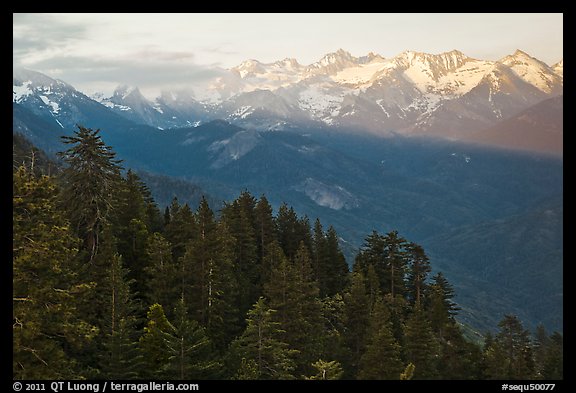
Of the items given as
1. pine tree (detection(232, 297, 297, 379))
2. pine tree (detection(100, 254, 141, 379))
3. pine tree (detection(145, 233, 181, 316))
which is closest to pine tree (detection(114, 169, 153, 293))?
pine tree (detection(145, 233, 181, 316))

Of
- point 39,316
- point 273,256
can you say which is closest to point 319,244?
point 273,256

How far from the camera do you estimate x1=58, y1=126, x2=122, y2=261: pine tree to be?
44000 mm

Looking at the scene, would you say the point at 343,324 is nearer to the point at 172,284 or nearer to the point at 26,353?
the point at 172,284

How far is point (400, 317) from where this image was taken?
2530 inches

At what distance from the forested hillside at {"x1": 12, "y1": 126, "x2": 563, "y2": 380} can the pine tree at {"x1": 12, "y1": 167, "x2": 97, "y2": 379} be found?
0.06 m

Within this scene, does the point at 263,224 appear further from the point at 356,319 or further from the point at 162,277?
the point at 162,277

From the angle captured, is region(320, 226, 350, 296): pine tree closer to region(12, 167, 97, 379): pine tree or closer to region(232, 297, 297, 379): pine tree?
region(232, 297, 297, 379): pine tree

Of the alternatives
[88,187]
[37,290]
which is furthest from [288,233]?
[37,290]

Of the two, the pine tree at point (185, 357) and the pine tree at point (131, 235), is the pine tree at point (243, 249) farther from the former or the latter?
the pine tree at point (185, 357)

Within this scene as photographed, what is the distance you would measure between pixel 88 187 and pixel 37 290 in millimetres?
21019

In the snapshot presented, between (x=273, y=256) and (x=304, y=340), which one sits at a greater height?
(x=273, y=256)

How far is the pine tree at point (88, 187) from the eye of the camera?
4400 centimetres

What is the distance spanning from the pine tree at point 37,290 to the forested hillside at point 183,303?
0.19ft
